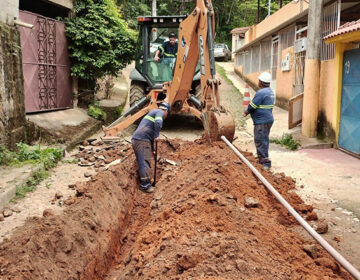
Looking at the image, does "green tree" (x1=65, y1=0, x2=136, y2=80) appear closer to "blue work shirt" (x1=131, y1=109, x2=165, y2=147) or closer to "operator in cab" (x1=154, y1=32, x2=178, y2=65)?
"operator in cab" (x1=154, y1=32, x2=178, y2=65)

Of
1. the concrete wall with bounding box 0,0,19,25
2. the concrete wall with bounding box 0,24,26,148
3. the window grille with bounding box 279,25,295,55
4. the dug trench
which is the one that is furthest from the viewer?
the window grille with bounding box 279,25,295,55

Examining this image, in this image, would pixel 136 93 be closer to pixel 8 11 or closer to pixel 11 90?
pixel 11 90

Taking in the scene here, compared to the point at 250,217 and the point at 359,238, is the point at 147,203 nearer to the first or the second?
the point at 250,217

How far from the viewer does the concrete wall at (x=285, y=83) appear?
1383 cm

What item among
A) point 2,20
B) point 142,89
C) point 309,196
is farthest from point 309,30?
point 2,20

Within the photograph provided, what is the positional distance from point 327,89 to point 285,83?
5161 mm

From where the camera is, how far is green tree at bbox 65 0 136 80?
11289 mm

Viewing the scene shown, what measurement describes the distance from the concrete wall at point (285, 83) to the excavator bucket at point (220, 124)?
322 inches

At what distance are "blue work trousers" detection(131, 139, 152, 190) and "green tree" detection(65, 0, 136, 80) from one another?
5555 mm

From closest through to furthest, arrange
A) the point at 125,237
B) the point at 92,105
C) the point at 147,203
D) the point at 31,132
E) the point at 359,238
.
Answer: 1. the point at 359,238
2. the point at 125,237
3. the point at 147,203
4. the point at 31,132
5. the point at 92,105

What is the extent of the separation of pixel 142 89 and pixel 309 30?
16.1 ft

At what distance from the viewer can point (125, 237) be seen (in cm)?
525

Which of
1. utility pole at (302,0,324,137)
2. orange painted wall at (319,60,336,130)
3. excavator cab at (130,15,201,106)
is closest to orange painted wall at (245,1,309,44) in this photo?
utility pole at (302,0,324,137)

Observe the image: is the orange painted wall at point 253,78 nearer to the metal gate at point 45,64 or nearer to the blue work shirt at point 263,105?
the metal gate at point 45,64
